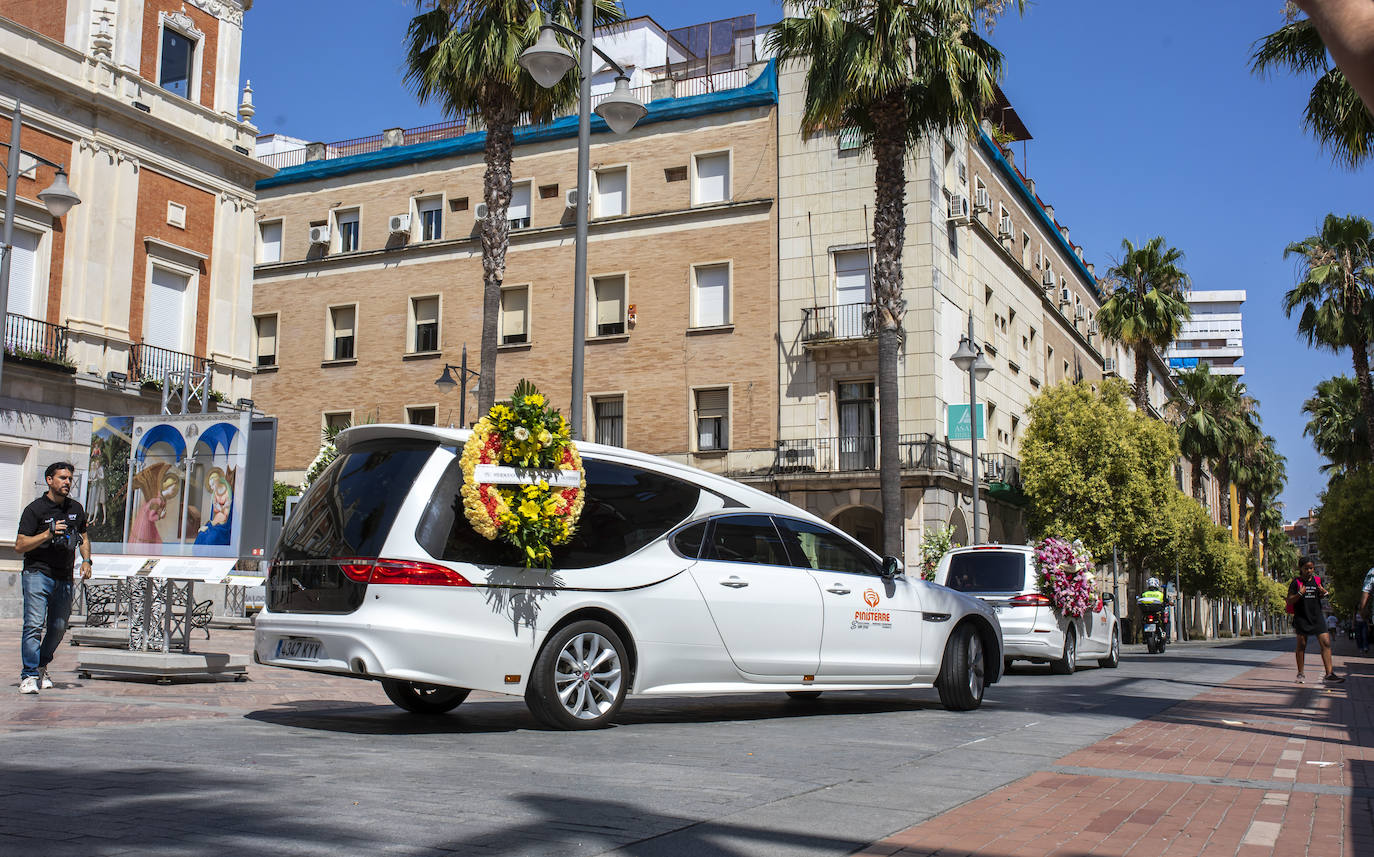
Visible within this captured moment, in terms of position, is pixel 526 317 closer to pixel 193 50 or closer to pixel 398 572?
pixel 193 50

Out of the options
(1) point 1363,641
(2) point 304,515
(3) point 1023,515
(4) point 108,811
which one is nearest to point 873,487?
(3) point 1023,515

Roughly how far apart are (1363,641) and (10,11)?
39469mm

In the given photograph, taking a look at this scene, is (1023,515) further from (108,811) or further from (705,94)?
(108,811)

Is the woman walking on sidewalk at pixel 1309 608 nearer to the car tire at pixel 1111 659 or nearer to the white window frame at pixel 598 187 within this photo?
the car tire at pixel 1111 659

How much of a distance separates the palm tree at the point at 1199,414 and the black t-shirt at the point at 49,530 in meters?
53.0

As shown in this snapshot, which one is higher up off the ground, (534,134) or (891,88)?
(534,134)

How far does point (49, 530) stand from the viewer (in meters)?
9.46

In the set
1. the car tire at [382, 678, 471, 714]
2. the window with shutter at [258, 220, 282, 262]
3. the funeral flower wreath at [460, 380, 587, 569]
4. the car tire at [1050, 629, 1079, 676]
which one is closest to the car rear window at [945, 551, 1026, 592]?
the car tire at [1050, 629, 1079, 676]

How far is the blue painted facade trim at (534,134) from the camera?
34.2 meters

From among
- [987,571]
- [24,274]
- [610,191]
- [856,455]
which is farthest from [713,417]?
[24,274]

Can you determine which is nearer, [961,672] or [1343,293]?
[961,672]

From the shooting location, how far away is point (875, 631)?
948 centimetres

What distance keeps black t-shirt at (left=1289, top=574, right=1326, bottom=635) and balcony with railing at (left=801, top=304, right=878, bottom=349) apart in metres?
16.9

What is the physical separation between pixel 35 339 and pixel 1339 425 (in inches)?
2040
